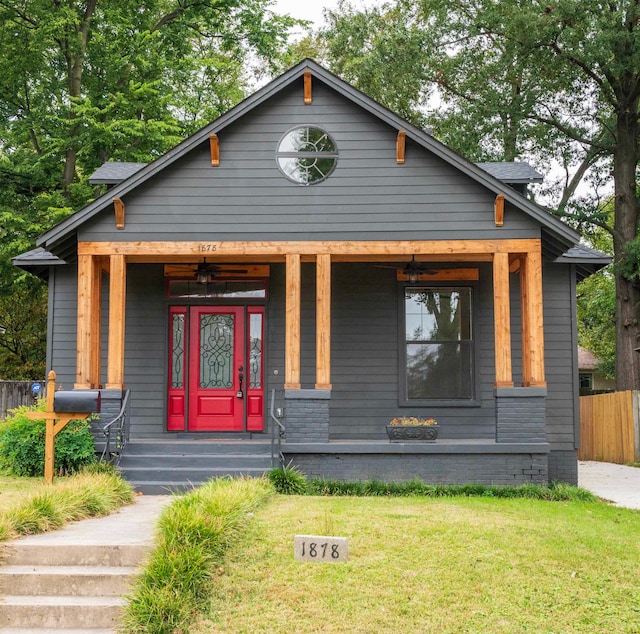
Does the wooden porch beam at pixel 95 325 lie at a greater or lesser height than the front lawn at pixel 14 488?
greater

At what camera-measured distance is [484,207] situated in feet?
38.2

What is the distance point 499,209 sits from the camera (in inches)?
452

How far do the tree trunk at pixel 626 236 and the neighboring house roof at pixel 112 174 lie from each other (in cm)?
1260

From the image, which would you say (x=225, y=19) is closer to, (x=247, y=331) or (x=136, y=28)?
(x=136, y=28)

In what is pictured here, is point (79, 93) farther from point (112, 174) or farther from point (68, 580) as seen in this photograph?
point (68, 580)

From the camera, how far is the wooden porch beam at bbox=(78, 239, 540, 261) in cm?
1163

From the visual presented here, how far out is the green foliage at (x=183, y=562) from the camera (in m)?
5.67

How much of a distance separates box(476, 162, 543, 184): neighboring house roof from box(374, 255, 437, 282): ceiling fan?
2.20m

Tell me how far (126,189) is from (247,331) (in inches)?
123

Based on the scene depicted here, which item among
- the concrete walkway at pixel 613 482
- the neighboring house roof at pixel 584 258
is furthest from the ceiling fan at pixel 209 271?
the concrete walkway at pixel 613 482

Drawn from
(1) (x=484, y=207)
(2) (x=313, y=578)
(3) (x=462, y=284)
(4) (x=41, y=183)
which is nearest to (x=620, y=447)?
(3) (x=462, y=284)

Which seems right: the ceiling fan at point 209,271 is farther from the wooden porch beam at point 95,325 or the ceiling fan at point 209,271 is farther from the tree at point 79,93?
the tree at point 79,93

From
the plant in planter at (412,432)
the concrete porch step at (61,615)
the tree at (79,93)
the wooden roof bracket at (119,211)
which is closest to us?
the concrete porch step at (61,615)

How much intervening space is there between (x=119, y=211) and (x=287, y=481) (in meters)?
4.68
